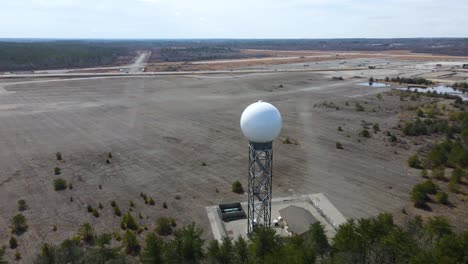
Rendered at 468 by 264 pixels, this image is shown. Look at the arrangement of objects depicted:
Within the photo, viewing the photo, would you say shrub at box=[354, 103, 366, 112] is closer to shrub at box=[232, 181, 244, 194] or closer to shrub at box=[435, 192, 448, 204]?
shrub at box=[435, 192, 448, 204]

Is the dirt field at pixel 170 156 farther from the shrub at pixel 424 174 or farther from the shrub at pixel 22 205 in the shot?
the shrub at pixel 424 174

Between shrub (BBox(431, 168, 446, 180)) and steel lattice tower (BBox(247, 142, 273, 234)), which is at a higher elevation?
steel lattice tower (BBox(247, 142, 273, 234))

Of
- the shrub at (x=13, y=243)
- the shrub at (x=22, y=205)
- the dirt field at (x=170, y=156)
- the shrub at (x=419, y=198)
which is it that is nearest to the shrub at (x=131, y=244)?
the dirt field at (x=170, y=156)

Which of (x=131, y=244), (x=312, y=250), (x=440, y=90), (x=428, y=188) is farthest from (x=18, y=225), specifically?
(x=440, y=90)

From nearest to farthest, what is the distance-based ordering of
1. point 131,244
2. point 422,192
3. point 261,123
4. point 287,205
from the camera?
1. point 261,123
2. point 131,244
3. point 287,205
4. point 422,192

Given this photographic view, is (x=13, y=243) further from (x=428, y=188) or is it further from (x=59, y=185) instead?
(x=428, y=188)

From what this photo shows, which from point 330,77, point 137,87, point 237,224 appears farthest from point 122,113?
point 330,77

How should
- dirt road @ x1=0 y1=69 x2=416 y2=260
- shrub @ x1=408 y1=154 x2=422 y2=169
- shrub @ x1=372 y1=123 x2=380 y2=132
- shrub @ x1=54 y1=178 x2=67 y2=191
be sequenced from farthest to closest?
shrub @ x1=372 y1=123 x2=380 y2=132
shrub @ x1=408 y1=154 x2=422 y2=169
shrub @ x1=54 y1=178 x2=67 y2=191
dirt road @ x1=0 y1=69 x2=416 y2=260

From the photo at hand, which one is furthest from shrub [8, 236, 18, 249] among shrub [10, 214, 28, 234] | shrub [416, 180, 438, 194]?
shrub [416, 180, 438, 194]
